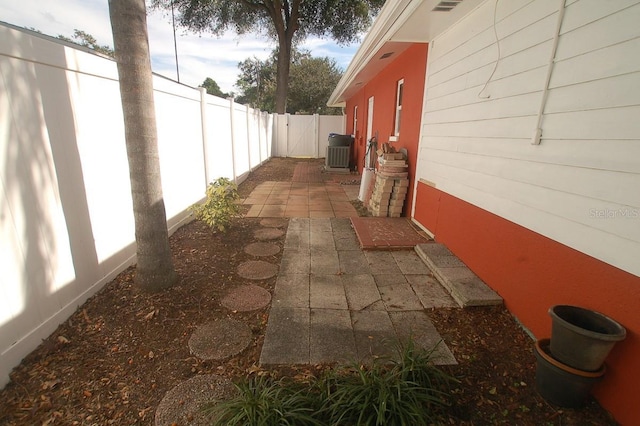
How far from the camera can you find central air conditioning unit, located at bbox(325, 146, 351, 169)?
1048cm

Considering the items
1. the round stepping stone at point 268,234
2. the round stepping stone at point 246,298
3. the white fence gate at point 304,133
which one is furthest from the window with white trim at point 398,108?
the white fence gate at point 304,133

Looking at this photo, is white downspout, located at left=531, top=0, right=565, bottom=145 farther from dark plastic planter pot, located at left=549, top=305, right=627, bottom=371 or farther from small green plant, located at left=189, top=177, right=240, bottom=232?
small green plant, located at left=189, top=177, right=240, bottom=232

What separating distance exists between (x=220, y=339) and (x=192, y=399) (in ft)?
1.74

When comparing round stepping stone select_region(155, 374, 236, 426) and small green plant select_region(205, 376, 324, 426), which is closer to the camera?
small green plant select_region(205, 376, 324, 426)

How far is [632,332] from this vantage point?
156 centimetres

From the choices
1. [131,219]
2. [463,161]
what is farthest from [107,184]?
[463,161]

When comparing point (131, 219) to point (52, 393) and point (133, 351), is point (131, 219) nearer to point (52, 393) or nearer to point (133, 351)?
point (133, 351)

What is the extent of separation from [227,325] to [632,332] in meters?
2.56

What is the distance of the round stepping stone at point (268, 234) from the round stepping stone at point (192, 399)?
8.23ft

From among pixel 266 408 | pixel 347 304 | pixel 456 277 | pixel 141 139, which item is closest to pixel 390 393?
pixel 266 408

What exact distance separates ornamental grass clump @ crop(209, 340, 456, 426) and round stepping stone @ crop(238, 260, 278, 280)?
56.5 inches

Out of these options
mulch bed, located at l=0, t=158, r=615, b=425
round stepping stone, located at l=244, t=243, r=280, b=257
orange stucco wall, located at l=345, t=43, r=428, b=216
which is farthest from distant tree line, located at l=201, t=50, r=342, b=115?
mulch bed, located at l=0, t=158, r=615, b=425

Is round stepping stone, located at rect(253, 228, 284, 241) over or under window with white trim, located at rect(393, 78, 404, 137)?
under

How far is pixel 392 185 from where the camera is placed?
5133 mm
